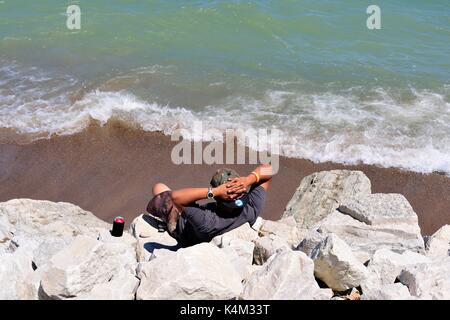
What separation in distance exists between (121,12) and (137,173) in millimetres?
7163

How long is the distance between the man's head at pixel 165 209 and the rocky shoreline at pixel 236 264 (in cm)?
20

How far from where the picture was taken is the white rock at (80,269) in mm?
4680

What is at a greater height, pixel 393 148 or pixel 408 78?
pixel 408 78

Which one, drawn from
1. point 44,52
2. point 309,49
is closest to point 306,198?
point 309,49

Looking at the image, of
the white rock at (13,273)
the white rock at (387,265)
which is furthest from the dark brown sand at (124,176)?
the white rock at (13,273)

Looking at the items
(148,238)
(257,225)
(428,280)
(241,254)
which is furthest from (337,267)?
(148,238)

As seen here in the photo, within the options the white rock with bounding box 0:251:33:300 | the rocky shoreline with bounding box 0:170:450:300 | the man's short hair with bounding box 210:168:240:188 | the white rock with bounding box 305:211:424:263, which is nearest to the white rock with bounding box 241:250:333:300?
the rocky shoreline with bounding box 0:170:450:300

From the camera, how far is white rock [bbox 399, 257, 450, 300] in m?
4.82

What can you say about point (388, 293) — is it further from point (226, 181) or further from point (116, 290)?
point (116, 290)

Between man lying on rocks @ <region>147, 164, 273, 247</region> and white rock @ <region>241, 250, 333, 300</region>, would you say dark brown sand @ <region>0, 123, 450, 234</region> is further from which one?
white rock @ <region>241, 250, 333, 300</region>

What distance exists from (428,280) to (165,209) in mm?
2724

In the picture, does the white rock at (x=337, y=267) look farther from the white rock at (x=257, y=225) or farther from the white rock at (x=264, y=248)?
the white rock at (x=257, y=225)
